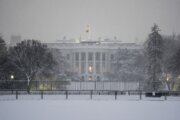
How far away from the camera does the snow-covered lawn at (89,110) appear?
15.1m

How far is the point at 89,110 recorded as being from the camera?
17062mm

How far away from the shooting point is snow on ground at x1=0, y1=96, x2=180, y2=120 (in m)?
15.1

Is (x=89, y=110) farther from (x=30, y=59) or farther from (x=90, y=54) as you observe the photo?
(x=90, y=54)

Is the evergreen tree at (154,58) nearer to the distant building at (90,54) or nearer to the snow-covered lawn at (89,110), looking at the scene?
the snow-covered lawn at (89,110)

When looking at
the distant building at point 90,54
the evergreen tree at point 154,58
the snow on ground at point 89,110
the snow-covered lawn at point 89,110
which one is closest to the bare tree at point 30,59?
the evergreen tree at point 154,58

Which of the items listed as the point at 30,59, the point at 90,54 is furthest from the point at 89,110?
the point at 90,54

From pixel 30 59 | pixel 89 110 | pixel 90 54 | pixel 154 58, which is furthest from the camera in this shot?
pixel 90 54

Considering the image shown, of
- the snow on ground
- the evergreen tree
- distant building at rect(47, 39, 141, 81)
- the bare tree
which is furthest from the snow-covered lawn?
distant building at rect(47, 39, 141, 81)

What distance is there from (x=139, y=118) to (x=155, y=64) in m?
30.9

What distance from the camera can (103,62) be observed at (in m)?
103

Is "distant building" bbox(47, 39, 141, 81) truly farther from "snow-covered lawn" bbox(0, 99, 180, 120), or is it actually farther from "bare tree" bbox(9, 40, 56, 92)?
"snow-covered lawn" bbox(0, 99, 180, 120)

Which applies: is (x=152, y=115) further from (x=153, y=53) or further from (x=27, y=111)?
(x=153, y=53)

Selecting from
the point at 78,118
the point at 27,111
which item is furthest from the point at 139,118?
the point at 27,111

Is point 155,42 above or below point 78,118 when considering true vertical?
above
